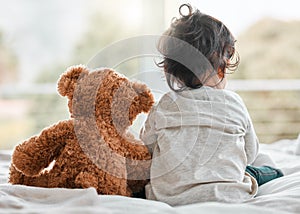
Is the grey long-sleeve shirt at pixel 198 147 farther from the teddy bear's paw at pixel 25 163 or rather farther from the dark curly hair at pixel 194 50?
the teddy bear's paw at pixel 25 163

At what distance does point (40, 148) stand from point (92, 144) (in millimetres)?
133

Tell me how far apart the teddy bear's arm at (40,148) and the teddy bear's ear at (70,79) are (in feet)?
0.30

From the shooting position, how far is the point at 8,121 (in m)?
3.96

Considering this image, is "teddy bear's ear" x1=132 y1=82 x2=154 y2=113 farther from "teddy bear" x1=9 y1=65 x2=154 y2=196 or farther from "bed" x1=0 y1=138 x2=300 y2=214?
"bed" x1=0 y1=138 x2=300 y2=214

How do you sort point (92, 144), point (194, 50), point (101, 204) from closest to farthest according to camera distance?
point (101, 204) → point (92, 144) → point (194, 50)

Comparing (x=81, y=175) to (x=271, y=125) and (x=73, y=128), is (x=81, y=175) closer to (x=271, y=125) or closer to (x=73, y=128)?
(x=73, y=128)

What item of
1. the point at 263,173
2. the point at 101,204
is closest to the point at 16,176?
the point at 101,204

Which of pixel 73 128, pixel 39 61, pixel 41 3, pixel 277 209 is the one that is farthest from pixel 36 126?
pixel 277 209

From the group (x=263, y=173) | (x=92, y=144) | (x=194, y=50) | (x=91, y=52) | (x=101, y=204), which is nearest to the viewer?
(x=101, y=204)

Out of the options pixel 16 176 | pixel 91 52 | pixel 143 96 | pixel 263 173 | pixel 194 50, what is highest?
pixel 91 52

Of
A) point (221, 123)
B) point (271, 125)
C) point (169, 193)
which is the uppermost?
point (221, 123)

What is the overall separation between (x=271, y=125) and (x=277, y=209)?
2899 millimetres

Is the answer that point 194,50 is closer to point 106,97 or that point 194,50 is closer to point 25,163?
point 106,97

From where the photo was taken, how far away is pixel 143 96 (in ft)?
4.55
